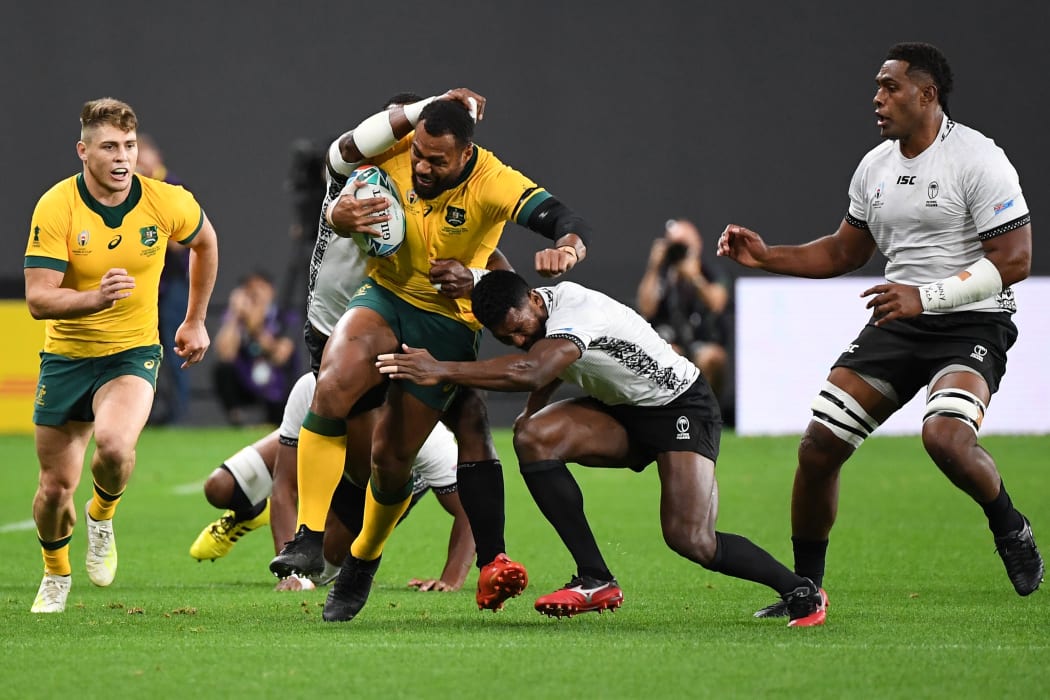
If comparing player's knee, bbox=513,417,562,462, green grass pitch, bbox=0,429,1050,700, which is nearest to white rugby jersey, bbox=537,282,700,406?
player's knee, bbox=513,417,562,462

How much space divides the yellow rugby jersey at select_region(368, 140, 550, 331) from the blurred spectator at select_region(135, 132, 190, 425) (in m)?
7.09

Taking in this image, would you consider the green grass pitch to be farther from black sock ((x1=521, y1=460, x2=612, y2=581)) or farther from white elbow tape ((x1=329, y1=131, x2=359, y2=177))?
white elbow tape ((x1=329, y1=131, x2=359, y2=177))

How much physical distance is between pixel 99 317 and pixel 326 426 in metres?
1.19

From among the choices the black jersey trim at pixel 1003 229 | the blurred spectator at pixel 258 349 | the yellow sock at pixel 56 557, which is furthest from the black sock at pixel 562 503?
the blurred spectator at pixel 258 349

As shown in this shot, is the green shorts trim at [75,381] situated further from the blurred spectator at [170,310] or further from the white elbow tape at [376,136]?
the blurred spectator at [170,310]

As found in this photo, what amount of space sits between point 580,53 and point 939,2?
4.31m

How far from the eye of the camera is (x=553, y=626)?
19.2ft

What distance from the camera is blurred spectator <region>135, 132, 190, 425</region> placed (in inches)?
529

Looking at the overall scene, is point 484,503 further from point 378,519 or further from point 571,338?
point 571,338

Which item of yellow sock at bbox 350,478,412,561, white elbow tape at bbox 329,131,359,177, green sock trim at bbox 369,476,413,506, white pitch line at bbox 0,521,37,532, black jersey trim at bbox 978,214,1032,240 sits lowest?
white pitch line at bbox 0,521,37,532

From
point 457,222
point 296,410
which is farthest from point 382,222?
point 296,410

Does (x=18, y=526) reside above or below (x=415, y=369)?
below

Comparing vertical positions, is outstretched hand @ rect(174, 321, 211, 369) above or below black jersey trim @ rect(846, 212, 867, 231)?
below

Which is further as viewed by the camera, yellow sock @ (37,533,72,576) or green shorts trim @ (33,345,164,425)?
green shorts trim @ (33,345,164,425)
